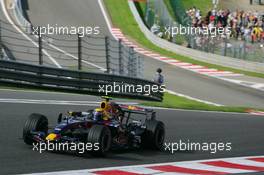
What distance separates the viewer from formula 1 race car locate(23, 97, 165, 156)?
34.3 ft

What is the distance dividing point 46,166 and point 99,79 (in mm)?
12528

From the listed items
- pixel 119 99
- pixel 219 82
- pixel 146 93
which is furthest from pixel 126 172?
pixel 219 82

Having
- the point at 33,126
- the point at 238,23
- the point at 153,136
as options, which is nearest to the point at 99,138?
the point at 33,126

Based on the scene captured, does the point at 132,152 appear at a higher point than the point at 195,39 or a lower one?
lower

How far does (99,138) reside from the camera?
10.3 meters

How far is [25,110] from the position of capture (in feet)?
48.6

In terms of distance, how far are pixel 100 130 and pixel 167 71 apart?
928 inches

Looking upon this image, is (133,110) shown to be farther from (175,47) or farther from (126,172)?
(175,47)

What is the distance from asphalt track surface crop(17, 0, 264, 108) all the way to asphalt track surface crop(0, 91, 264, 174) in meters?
8.89
